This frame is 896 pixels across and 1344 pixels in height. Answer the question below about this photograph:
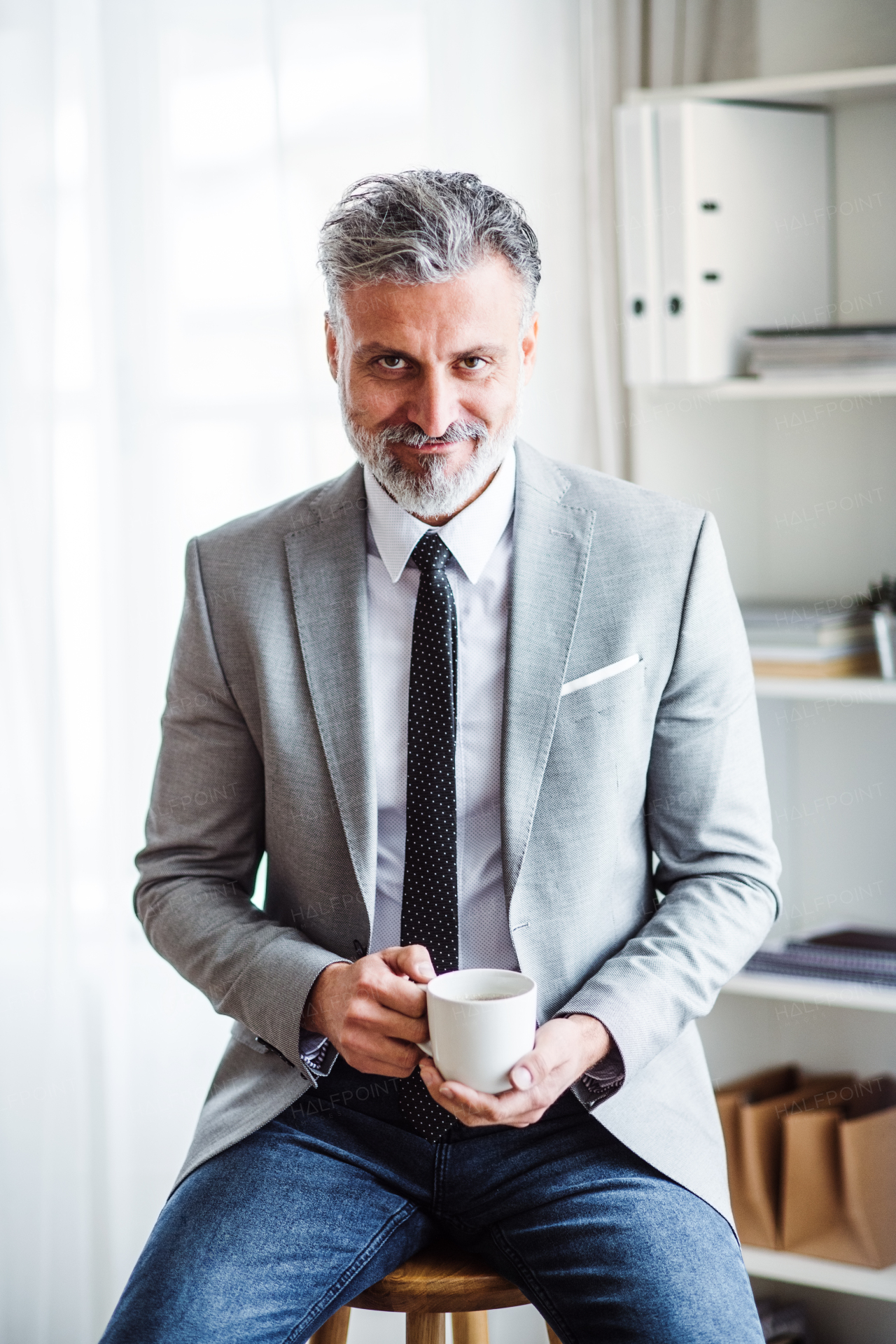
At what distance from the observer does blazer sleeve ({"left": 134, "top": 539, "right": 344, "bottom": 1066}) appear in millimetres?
1525

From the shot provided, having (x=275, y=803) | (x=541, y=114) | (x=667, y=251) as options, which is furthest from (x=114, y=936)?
(x=541, y=114)

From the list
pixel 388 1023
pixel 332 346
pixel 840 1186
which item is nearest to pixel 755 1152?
pixel 840 1186

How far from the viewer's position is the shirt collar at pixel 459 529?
1.54 m

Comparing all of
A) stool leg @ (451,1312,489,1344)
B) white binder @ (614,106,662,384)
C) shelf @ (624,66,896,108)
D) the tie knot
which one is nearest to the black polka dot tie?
the tie knot

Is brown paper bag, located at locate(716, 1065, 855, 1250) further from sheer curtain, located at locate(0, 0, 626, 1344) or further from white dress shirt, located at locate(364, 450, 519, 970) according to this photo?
white dress shirt, located at locate(364, 450, 519, 970)

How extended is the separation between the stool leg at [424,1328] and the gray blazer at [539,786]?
297 millimetres

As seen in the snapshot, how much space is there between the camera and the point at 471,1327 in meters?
1.63

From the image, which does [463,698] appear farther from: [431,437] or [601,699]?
[431,437]

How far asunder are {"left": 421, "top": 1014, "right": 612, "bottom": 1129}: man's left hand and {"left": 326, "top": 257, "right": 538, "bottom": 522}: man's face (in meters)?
0.55

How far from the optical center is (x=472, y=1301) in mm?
1432

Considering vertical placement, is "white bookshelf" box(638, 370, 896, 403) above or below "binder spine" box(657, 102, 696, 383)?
below

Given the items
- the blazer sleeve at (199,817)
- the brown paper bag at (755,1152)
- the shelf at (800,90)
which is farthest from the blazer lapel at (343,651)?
the brown paper bag at (755,1152)

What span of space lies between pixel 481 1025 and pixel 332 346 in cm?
77

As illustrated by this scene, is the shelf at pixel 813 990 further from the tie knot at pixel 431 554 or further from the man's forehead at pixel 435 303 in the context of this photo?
the man's forehead at pixel 435 303
